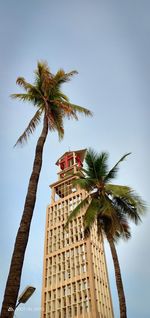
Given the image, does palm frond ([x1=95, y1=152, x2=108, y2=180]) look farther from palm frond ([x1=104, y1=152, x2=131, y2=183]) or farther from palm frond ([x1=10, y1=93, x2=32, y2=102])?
palm frond ([x1=10, y1=93, x2=32, y2=102])

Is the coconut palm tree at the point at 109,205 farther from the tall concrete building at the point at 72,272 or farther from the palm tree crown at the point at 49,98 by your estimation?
the tall concrete building at the point at 72,272

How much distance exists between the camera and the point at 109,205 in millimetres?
17188

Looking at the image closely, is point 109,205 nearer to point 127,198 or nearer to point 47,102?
point 127,198

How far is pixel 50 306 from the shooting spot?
55.3 metres

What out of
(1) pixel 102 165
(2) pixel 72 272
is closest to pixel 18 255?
(1) pixel 102 165

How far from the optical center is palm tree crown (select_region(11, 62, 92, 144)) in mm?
15703

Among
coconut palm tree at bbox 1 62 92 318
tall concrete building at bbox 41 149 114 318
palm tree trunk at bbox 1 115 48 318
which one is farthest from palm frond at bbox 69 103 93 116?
tall concrete building at bbox 41 149 114 318

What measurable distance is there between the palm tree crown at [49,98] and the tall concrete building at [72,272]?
37.7 metres

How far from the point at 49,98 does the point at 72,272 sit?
48.8m

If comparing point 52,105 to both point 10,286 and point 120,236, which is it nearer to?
point 120,236

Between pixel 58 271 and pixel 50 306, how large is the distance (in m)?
6.79

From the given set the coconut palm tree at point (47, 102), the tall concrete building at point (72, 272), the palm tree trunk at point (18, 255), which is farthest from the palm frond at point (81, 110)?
the tall concrete building at point (72, 272)

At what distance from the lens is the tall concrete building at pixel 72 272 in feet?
171

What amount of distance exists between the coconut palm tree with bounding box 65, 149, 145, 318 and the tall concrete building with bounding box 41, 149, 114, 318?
113 ft
